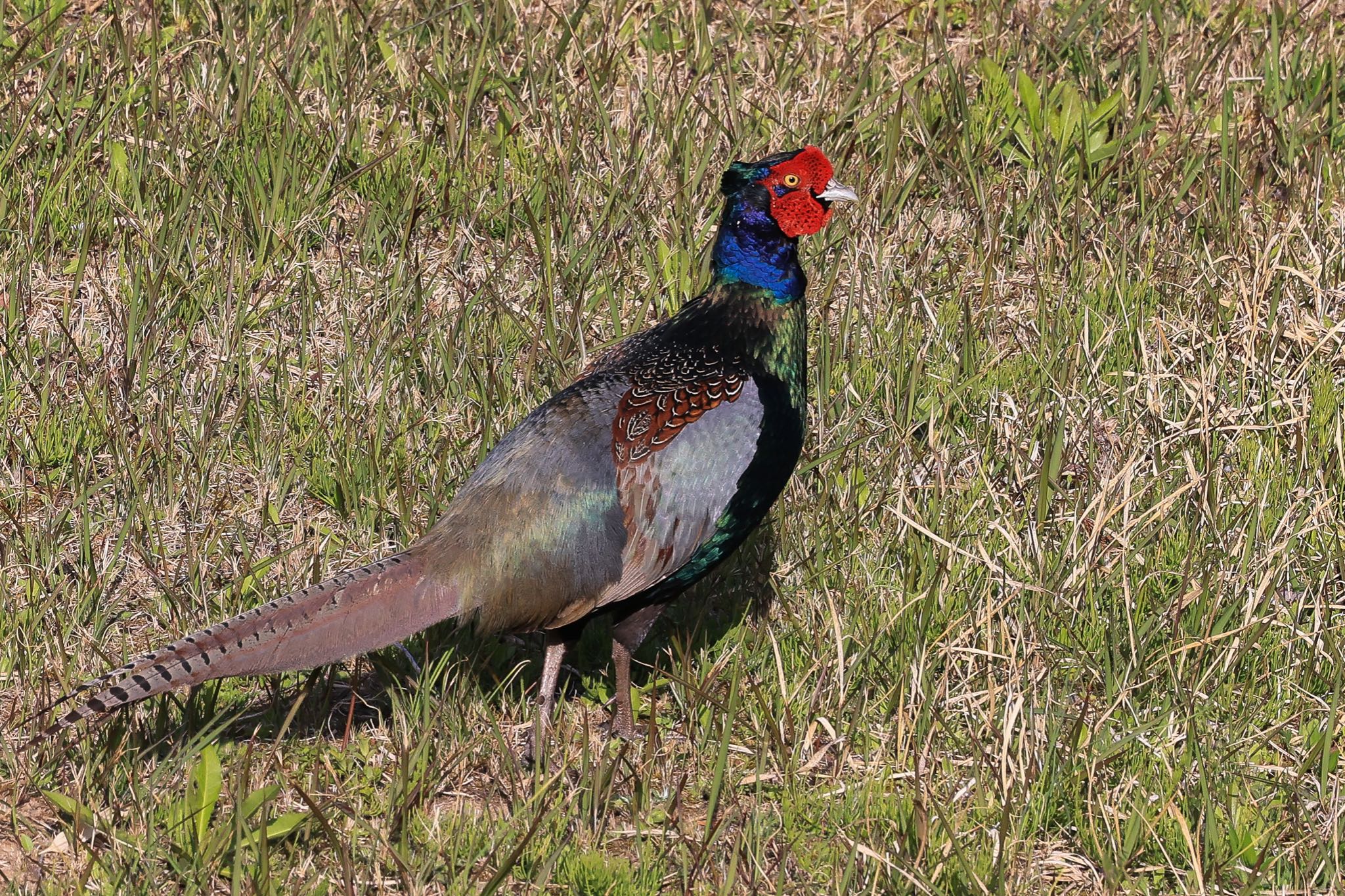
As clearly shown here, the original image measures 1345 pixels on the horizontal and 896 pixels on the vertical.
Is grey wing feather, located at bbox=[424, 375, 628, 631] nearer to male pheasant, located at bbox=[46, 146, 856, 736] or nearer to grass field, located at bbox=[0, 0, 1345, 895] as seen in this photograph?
male pheasant, located at bbox=[46, 146, 856, 736]

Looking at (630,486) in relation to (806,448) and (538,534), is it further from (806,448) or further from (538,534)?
(806,448)

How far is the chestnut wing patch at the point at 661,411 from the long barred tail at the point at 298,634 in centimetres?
61

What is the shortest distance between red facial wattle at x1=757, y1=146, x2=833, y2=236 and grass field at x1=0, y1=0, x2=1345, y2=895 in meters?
0.82

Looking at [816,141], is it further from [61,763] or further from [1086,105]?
[61,763]

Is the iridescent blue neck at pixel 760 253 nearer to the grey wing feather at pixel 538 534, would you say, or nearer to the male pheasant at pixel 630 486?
the male pheasant at pixel 630 486

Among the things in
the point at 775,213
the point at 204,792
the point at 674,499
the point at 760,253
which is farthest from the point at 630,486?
the point at 204,792

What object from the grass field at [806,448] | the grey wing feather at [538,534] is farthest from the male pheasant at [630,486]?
the grass field at [806,448]

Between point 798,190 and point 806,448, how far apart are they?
1.01 metres

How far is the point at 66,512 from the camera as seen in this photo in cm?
472

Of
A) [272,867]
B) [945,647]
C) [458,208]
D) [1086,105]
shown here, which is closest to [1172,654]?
[945,647]

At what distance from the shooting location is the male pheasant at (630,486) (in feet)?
13.4

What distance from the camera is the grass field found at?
3.86m

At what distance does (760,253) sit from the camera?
447 cm

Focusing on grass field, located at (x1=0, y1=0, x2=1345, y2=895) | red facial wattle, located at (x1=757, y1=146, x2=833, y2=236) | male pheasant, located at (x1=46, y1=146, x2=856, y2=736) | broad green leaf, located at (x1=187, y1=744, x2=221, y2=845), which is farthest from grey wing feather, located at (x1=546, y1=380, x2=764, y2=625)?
broad green leaf, located at (x1=187, y1=744, x2=221, y2=845)
